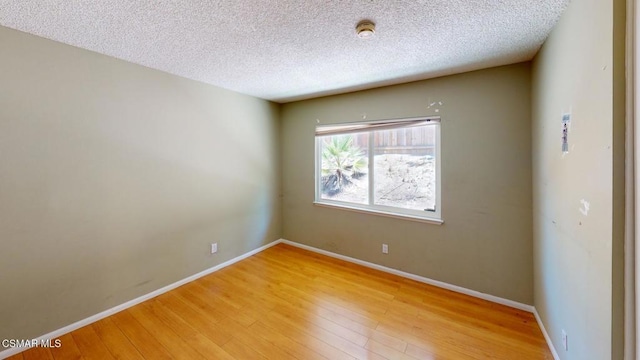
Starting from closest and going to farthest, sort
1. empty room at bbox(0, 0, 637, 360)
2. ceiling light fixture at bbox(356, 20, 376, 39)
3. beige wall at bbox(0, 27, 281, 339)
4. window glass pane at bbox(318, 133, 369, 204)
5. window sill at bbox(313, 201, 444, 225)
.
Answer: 1. empty room at bbox(0, 0, 637, 360)
2. ceiling light fixture at bbox(356, 20, 376, 39)
3. beige wall at bbox(0, 27, 281, 339)
4. window sill at bbox(313, 201, 444, 225)
5. window glass pane at bbox(318, 133, 369, 204)

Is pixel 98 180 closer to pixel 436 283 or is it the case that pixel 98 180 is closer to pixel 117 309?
pixel 117 309

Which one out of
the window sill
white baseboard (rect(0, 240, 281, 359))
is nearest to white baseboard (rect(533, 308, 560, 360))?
the window sill

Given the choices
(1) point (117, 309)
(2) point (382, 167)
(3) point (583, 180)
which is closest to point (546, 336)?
(3) point (583, 180)

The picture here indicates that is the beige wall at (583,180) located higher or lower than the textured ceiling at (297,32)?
lower

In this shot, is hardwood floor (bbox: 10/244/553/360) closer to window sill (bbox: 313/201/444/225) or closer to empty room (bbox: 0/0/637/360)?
A: empty room (bbox: 0/0/637/360)

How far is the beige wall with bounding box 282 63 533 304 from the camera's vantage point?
7.19 ft

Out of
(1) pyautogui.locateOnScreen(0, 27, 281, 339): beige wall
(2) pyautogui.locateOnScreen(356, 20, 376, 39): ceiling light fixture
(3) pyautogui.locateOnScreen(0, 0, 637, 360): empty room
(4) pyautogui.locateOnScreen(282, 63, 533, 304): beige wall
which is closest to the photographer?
(3) pyautogui.locateOnScreen(0, 0, 637, 360): empty room

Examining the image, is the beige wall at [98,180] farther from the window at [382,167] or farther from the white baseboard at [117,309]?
the window at [382,167]

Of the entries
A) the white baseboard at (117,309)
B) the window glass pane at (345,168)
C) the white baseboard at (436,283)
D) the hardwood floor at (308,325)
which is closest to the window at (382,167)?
the window glass pane at (345,168)

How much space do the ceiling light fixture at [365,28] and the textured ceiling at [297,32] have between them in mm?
41

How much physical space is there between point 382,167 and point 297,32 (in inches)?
73.8

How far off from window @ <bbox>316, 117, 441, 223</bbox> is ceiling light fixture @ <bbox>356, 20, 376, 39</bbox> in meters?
1.32

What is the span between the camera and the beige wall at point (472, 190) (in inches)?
86.3

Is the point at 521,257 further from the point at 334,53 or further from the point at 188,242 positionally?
the point at 188,242
